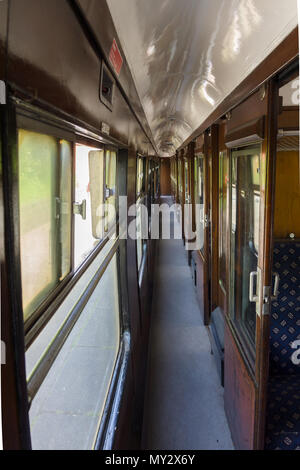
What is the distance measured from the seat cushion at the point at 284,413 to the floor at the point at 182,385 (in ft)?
1.97

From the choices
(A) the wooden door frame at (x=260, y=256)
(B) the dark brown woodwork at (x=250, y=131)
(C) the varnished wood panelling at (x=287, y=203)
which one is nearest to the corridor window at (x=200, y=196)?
(C) the varnished wood panelling at (x=287, y=203)

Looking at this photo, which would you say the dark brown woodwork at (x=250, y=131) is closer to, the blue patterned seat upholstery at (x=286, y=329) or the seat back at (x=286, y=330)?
the blue patterned seat upholstery at (x=286, y=329)

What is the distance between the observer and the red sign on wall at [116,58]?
4.85ft

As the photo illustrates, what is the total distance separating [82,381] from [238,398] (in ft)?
4.08

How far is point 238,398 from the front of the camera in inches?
96.3

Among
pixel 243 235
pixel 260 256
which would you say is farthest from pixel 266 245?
pixel 243 235

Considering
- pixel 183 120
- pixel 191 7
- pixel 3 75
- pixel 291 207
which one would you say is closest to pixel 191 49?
pixel 191 7

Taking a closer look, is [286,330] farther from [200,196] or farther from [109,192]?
[200,196]

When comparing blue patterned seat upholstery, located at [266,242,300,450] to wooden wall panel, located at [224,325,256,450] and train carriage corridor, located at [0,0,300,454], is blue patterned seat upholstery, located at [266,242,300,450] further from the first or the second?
wooden wall panel, located at [224,325,256,450]

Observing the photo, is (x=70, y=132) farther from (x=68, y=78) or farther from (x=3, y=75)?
(x=3, y=75)

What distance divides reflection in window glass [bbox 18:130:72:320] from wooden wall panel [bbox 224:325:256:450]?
1.50m

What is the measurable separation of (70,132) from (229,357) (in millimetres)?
2246

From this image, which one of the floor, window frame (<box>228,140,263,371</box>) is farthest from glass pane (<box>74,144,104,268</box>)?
the floor

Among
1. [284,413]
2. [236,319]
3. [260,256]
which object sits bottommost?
[284,413]
